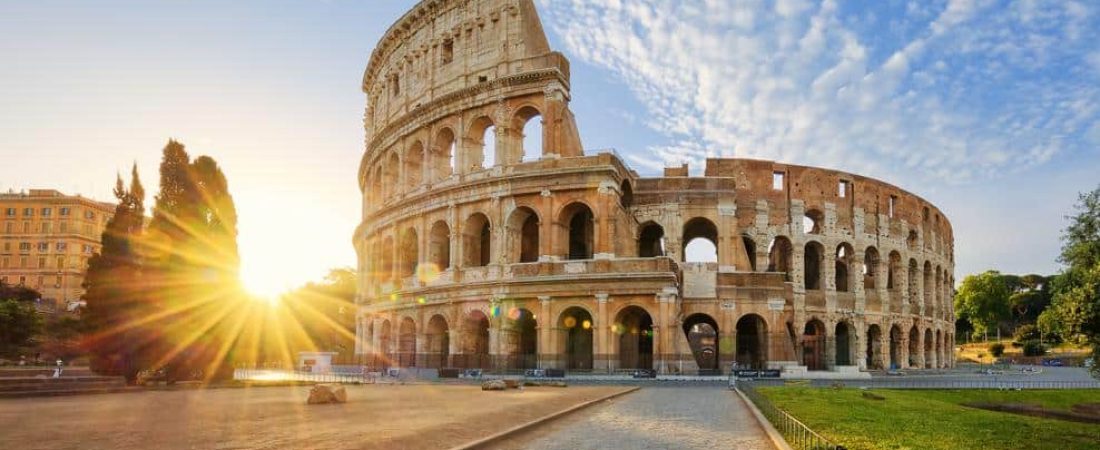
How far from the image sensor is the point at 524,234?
142 ft

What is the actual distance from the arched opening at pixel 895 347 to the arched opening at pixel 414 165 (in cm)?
3192

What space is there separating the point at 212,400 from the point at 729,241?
1104 inches

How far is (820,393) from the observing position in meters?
23.5

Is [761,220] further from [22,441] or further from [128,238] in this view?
[22,441]

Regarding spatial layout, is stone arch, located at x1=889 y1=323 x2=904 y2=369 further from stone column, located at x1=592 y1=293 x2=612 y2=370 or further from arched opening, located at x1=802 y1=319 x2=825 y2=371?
stone column, located at x1=592 y1=293 x2=612 y2=370

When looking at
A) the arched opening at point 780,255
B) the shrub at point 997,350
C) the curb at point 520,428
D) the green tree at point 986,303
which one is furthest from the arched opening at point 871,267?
the green tree at point 986,303

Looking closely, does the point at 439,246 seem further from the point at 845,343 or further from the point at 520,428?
the point at 520,428

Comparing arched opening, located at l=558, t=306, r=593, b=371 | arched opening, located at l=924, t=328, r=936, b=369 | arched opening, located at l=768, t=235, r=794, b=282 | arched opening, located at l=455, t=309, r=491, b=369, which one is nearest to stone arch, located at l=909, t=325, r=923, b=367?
arched opening, located at l=924, t=328, r=936, b=369

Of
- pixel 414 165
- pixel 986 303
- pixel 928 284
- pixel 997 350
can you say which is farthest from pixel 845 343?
pixel 986 303

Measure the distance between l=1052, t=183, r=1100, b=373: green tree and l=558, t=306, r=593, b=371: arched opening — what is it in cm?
2226

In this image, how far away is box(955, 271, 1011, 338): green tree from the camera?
301 feet

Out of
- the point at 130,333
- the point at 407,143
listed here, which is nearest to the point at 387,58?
the point at 407,143

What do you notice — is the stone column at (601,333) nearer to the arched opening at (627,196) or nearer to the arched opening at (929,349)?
the arched opening at (627,196)

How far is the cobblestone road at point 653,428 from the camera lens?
1200 cm
